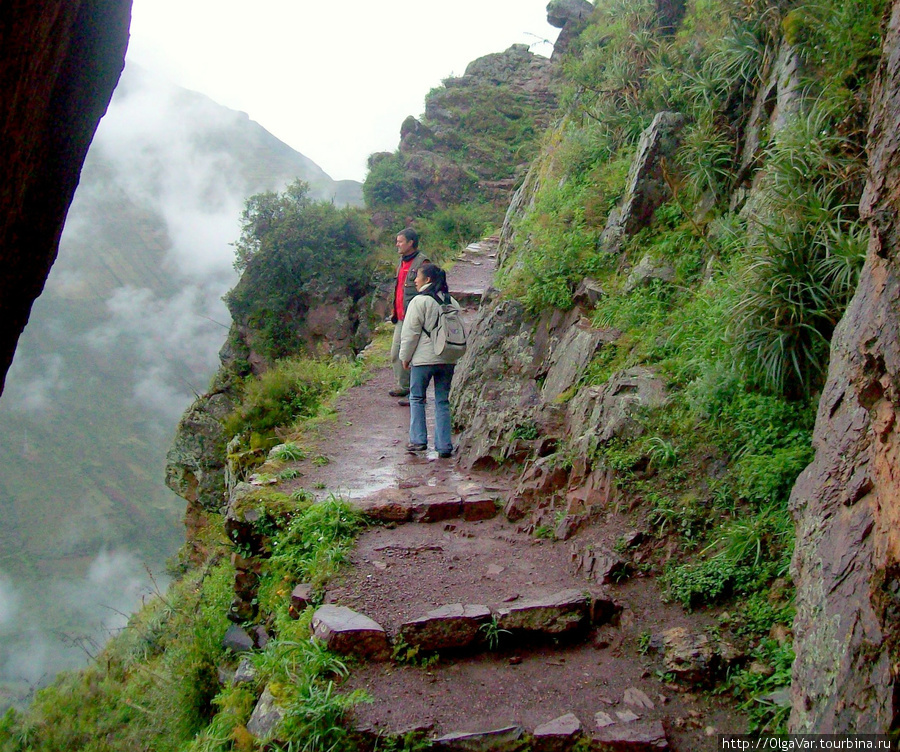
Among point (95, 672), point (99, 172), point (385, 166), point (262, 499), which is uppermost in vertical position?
point (99, 172)

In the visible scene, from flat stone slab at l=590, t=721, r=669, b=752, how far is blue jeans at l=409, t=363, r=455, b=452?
439 centimetres

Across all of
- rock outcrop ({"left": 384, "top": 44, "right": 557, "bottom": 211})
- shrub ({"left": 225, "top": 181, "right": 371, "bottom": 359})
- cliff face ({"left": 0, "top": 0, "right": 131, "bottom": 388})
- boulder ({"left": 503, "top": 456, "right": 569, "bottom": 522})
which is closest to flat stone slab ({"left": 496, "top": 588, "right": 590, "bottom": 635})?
boulder ({"left": 503, "top": 456, "right": 569, "bottom": 522})

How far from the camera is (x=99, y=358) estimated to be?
97.0ft

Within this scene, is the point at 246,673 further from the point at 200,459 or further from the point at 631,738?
the point at 200,459

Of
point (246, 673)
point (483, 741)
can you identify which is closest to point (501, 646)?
point (483, 741)

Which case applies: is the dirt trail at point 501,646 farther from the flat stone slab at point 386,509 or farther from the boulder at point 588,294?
the boulder at point 588,294

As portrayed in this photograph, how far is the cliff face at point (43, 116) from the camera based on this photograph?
1530 mm

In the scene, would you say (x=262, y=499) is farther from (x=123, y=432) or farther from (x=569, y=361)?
(x=123, y=432)

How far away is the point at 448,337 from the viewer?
7.16 meters

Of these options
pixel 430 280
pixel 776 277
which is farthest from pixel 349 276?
pixel 776 277

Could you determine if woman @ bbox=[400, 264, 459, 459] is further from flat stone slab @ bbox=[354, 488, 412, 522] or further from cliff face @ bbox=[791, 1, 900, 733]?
cliff face @ bbox=[791, 1, 900, 733]

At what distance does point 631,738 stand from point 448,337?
4545mm

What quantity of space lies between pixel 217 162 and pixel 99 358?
12211mm

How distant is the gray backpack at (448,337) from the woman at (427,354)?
0.04 meters
